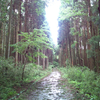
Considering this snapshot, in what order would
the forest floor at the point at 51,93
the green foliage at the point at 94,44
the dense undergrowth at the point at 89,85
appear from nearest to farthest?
the dense undergrowth at the point at 89,85 → the forest floor at the point at 51,93 → the green foliage at the point at 94,44

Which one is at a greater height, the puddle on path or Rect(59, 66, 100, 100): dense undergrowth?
Rect(59, 66, 100, 100): dense undergrowth

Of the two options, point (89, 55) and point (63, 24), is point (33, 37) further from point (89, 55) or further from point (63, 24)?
point (63, 24)

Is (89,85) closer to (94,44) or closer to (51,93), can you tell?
(51,93)

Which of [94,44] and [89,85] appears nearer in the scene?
[89,85]

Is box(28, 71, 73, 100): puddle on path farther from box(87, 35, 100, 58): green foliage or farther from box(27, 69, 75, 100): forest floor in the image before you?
box(87, 35, 100, 58): green foliage

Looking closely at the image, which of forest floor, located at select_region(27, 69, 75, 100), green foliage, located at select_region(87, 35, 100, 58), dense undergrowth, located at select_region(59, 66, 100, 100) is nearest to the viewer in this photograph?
dense undergrowth, located at select_region(59, 66, 100, 100)

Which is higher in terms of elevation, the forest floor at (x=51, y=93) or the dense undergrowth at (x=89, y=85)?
the dense undergrowth at (x=89, y=85)

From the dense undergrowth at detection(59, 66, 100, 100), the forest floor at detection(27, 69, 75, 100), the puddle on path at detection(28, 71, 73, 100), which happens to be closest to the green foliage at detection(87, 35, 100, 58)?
the dense undergrowth at detection(59, 66, 100, 100)

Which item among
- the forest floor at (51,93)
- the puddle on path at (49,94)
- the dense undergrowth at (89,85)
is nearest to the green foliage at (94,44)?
the dense undergrowth at (89,85)

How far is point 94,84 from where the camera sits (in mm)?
5820

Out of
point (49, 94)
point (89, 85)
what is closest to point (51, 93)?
point (49, 94)

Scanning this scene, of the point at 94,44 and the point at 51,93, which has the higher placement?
the point at 94,44

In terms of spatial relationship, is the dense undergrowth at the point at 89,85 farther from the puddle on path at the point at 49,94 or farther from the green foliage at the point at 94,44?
the green foliage at the point at 94,44

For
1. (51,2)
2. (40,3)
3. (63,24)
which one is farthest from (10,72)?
(63,24)
